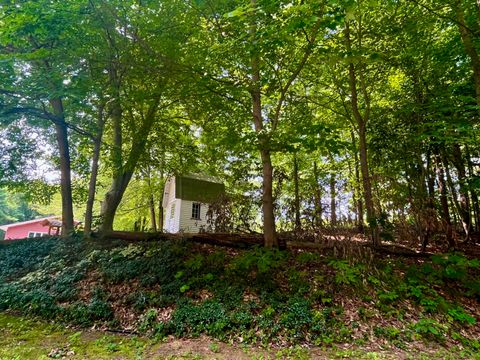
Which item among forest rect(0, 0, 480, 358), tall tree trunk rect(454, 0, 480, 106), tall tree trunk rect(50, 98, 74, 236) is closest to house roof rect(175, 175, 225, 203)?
forest rect(0, 0, 480, 358)

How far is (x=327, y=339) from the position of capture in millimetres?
3900

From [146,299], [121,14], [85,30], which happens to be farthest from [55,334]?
[121,14]

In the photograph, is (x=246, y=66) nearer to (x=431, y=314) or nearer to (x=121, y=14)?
(x=121, y=14)

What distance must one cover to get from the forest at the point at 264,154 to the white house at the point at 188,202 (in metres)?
6.22

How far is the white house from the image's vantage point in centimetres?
1566

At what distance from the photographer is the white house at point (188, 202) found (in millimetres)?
15656

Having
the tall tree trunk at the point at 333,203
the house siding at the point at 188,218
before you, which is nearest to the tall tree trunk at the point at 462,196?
the tall tree trunk at the point at 333,203

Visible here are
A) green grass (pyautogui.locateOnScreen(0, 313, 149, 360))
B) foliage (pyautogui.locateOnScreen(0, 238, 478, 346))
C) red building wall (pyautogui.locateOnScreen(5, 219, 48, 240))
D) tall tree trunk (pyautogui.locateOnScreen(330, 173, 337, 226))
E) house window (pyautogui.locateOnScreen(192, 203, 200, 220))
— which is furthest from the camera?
red building wall (pyautogui.locateOnScreen(5, 219, 48, 240))

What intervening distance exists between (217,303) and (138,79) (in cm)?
642

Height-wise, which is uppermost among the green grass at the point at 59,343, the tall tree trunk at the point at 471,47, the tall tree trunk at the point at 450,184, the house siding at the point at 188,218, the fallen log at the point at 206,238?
the tall tree trunk at the point at 471,47

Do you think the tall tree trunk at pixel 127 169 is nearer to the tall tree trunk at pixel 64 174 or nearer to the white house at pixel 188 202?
the tall tree trunk at pixel 64 174

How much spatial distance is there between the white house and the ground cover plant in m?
8.62

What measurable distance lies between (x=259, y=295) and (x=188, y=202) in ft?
37.9

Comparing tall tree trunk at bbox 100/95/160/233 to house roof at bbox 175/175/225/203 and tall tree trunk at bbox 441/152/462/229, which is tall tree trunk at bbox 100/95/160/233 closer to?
house roof at bbox 175/175/225/203
